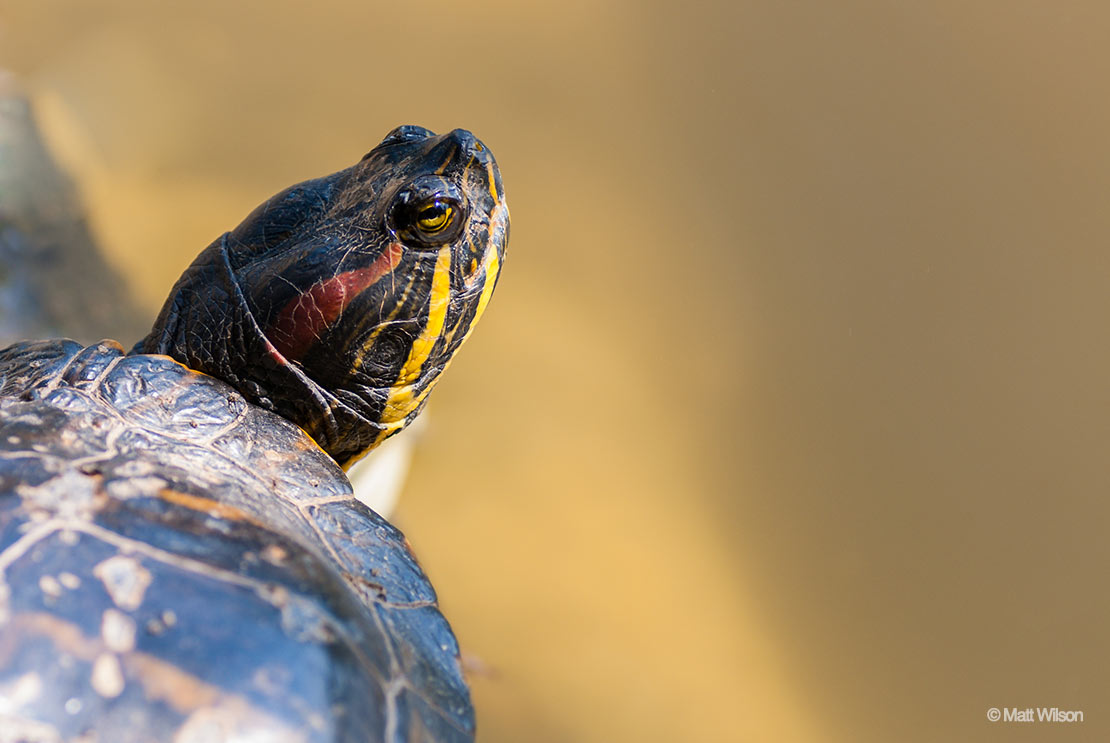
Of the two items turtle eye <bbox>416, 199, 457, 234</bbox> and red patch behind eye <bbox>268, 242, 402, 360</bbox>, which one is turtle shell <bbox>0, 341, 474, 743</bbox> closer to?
red patch behind eye <bbox>268, 242, 402, 360</bbox>

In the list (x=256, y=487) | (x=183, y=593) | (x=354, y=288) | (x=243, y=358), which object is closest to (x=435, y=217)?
(x=354, y=288)

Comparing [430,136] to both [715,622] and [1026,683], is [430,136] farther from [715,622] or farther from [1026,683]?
[1026,683]

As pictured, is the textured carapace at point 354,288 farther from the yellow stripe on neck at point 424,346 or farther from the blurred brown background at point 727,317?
the blurred brown background at point 727,317

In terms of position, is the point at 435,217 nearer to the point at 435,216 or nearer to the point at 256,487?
the point at 435,216

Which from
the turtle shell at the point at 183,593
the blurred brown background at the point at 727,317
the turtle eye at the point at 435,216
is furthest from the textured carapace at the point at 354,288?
the blurred brown background at the point at 727,317

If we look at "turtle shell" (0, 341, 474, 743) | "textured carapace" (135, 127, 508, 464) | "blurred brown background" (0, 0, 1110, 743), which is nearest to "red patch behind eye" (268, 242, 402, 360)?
"textured carapace" (135, 127, 508, 464)

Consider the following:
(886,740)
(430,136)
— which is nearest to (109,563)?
(430,136)
